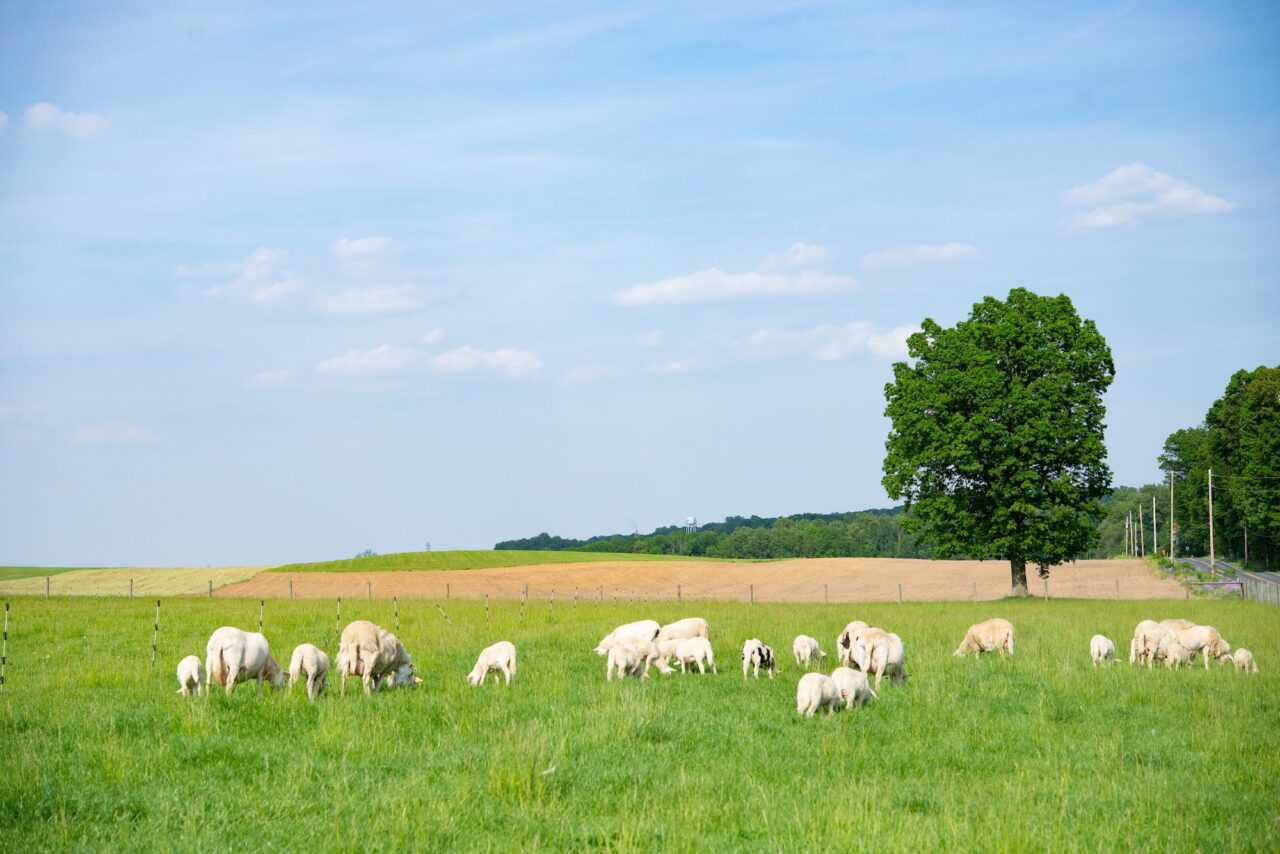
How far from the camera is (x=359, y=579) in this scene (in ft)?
259

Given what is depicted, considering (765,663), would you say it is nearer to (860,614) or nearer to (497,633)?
(497,633)

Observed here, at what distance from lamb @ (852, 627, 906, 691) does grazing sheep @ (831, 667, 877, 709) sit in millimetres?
2489

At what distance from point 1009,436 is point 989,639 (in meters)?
25.6

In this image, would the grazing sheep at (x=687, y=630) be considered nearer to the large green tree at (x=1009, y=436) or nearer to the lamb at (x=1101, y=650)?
the lamb at (x=1101, y=650)

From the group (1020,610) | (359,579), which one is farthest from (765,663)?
(359,579)

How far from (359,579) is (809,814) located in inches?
2856

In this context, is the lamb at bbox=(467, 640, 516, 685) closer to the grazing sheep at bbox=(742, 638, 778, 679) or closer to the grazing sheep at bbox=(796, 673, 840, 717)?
the grazing sheep at bbox=(742, 638, 778, 679)

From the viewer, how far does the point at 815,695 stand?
53.1 ft

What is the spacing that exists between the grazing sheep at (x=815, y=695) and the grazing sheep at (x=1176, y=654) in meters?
11.3

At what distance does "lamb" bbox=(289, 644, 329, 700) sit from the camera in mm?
→ 17656

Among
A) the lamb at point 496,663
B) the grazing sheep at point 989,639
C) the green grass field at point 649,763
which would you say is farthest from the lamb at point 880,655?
the lamb at point 496,663

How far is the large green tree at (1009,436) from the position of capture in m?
49.4

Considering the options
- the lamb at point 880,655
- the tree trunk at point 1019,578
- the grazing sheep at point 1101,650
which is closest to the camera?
the lamb at point 880,655

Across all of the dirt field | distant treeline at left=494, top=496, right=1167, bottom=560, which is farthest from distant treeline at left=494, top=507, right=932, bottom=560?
the dirt field
